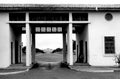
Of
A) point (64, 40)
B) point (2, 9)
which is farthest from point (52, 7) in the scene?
point (64, 40)

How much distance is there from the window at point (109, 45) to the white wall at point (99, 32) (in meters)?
0.26

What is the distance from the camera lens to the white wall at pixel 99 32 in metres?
19.9

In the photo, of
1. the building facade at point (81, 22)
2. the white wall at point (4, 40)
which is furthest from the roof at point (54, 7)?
the white wall at point (4, 40)

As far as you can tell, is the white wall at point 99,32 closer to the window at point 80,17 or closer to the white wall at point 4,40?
the window at point 80,17

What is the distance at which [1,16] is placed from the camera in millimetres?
19500

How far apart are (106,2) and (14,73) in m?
10.0

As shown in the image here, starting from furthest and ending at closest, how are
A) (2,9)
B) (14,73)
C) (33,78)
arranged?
(2,9) < (14,73) < (33,78)

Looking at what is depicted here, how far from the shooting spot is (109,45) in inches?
787

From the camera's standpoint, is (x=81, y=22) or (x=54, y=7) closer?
(x=54, y=7)

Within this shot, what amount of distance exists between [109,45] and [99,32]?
141 centimetres

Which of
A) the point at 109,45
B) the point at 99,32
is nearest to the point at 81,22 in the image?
the point at 99,32

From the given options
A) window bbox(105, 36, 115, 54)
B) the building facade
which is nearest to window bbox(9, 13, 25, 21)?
the building facade

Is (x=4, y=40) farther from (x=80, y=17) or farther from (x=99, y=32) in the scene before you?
(x=99, y=32)

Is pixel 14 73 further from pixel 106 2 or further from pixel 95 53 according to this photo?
pixel 106 2
